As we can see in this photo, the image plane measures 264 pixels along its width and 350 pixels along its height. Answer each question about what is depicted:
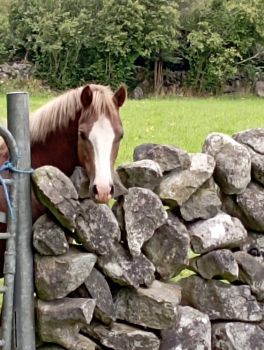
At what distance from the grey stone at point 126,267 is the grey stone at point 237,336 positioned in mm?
442

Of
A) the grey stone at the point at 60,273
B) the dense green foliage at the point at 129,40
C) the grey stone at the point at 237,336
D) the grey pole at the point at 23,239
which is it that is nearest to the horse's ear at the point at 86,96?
the grey pole at the point at 23,239

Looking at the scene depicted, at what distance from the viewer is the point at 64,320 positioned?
8.26 feet

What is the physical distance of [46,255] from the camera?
2547mm

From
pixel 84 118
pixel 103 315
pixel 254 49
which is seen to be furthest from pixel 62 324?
pixel 254 49

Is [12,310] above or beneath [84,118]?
beneath

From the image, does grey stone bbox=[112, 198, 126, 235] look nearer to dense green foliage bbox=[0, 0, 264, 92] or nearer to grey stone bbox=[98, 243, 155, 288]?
grey stone bbox=[98, 243, 155, 288]

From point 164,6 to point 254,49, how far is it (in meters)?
3.25

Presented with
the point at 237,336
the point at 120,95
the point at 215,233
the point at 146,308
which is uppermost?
the point at 120,95

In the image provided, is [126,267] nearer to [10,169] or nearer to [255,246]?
[10,169]

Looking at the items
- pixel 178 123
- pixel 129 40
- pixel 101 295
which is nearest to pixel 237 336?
pixel 101 295

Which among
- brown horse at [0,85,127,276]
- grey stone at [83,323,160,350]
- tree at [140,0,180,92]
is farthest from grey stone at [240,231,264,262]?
tree at [140,0,180,92]

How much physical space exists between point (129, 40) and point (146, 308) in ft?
54.3

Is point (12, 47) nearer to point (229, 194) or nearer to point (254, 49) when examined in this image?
point (254, 49)

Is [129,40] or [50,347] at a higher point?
[129,40]
